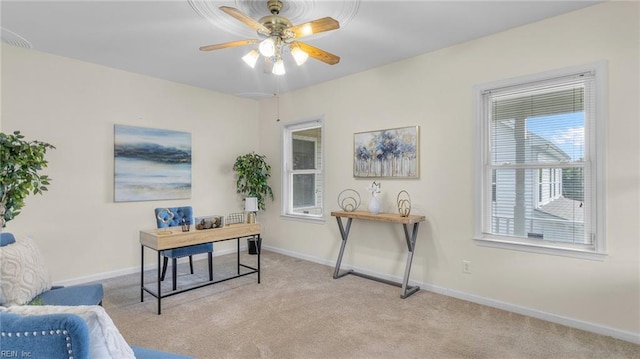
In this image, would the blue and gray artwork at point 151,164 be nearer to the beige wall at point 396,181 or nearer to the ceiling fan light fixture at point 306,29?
the beige wall at point 396,181

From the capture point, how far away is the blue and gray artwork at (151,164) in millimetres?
4163

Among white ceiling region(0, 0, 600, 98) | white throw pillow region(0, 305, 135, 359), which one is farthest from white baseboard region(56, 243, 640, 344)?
white throw pillow region(0, 305, 135, 359)

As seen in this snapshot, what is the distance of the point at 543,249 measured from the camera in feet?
9.48

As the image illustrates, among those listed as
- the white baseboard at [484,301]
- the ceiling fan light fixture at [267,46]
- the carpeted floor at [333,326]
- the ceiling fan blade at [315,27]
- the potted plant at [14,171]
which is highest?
the ceiling fan blade at [315,27]

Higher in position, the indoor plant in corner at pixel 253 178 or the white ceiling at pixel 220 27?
the white ceiling at pixel 220 27

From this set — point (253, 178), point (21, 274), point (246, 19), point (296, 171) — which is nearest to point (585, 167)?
point (246, 19)

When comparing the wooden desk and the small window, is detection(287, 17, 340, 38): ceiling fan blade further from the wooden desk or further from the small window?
the small window

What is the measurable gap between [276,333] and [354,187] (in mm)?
2242

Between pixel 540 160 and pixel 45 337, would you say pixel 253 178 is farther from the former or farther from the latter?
pixel 45 337

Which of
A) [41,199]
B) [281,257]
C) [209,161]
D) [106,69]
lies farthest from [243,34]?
[281,257]

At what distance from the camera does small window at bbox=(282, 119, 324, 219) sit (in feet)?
16.3

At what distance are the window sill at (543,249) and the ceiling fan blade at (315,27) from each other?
2482mm

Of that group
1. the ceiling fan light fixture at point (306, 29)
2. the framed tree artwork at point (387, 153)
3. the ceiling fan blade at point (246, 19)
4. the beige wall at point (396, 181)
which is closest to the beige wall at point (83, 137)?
the beige wall at point (396, 181)

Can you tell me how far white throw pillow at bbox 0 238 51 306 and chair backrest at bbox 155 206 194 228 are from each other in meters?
1.44
